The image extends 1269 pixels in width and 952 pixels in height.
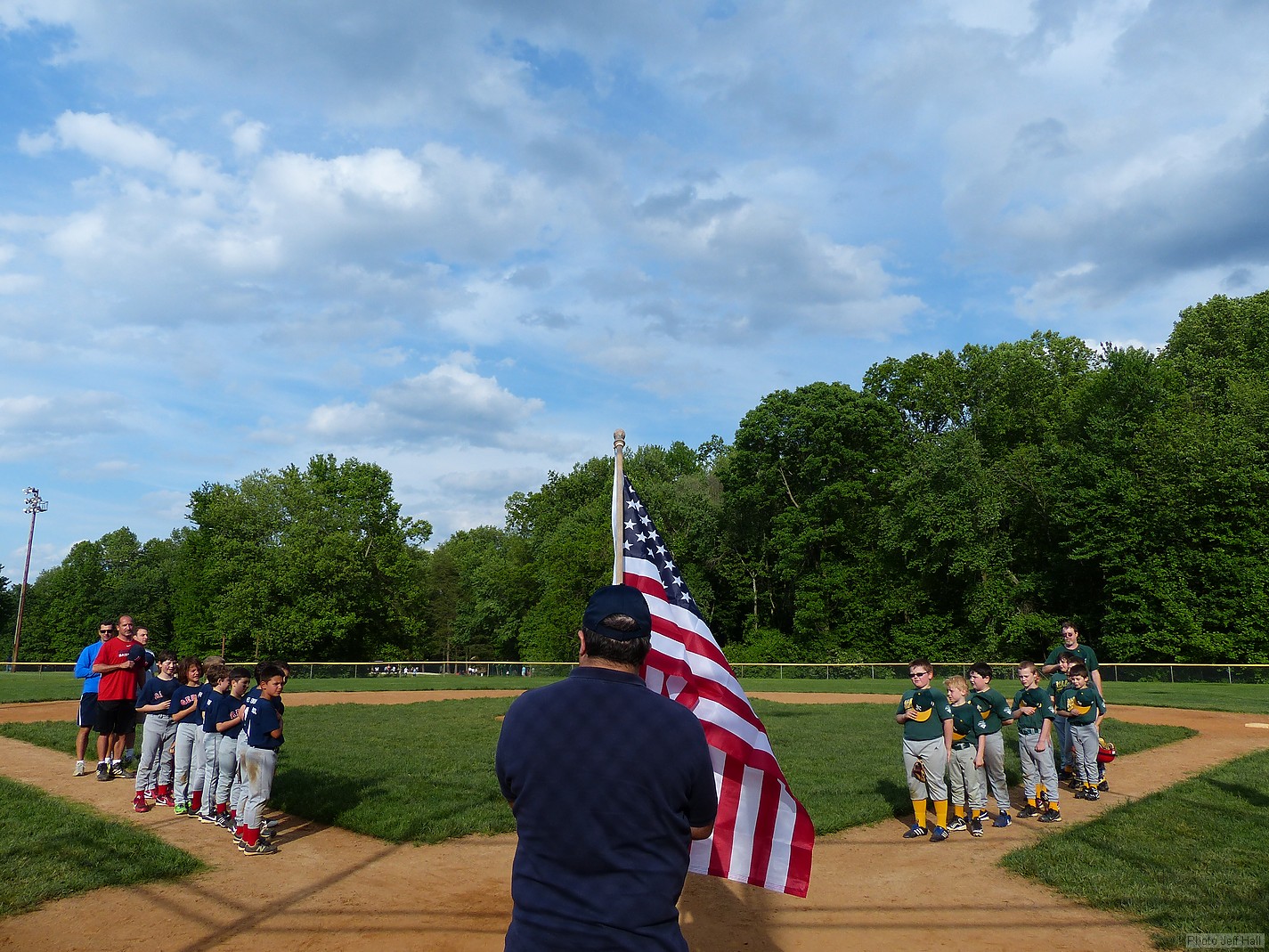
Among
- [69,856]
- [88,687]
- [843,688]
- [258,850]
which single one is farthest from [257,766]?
[843,688]

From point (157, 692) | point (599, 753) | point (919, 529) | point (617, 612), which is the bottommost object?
point (157, 692)

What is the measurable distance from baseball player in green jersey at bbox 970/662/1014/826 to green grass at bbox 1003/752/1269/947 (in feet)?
2.65

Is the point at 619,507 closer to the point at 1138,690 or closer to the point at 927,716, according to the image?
the point at 927,716

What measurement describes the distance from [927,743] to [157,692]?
29.6 ft

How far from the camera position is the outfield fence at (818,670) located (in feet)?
104

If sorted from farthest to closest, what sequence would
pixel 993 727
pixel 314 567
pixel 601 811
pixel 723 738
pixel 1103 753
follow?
1. pixel 314 567
2. pixel 1103 753
3. pixel 993 727
4. pixel 723 738
5. pixel 601 811

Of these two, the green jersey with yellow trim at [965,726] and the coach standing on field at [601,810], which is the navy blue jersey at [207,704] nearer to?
the coach standing on field at [601,810]

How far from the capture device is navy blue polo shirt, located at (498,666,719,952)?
255 cm

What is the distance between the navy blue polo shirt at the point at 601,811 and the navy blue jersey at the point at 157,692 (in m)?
9.36

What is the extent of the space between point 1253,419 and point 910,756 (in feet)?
130

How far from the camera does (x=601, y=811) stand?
8.52ft

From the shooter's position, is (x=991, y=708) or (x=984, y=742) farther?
Result: (x=991, y=708)

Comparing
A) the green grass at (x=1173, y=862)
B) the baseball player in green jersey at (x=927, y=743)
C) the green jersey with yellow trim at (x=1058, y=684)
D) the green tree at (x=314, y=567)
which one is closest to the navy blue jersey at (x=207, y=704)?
the baseball player in green jersey at (x=927, y=743)

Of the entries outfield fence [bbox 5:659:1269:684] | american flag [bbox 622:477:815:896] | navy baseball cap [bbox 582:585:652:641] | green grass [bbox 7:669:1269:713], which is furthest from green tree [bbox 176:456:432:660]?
navy baseball cap [bbox 582:585:652:641]
